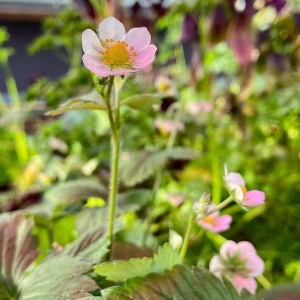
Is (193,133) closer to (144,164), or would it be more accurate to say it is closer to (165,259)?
(144,164)

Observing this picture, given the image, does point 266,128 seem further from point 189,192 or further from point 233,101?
point 189,192

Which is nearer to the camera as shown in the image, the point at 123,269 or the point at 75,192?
the point at 123,269

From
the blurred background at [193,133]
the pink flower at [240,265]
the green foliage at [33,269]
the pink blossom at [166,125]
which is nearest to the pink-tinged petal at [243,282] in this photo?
the pink flower at [240,265]

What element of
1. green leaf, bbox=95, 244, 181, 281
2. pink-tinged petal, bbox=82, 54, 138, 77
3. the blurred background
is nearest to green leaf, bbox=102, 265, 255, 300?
green leaf, bbox=95, 244, 181, 281

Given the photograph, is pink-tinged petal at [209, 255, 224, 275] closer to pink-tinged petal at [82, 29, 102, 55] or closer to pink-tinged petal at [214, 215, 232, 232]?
pink-tinged petal at [214, 215, 232, 232]

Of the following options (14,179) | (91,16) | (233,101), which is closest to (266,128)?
(233,101)

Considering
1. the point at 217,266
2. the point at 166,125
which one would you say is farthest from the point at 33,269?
the point at 166,125
